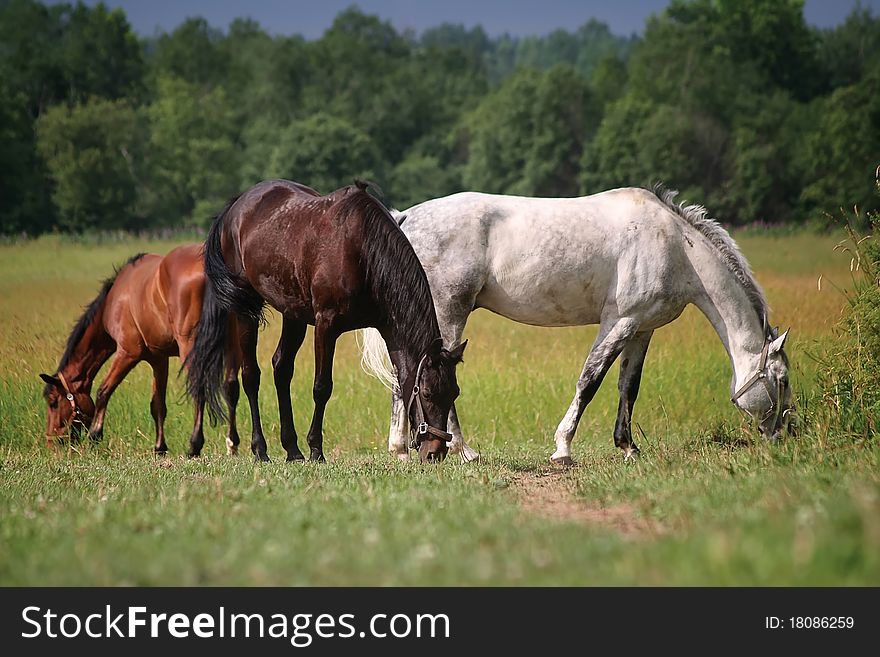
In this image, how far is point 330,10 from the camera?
86.4m

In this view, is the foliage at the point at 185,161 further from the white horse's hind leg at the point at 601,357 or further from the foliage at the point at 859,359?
the foliage at the point at 859,359

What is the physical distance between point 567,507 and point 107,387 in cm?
594

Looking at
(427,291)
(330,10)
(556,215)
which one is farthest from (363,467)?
(330,10)

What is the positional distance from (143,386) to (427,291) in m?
5.91

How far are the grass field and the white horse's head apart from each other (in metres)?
0.23

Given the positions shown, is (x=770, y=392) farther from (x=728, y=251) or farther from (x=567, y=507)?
(x=567, y=507)

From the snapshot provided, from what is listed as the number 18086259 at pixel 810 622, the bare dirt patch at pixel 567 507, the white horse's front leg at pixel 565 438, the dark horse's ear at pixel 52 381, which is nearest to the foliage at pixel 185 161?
the dark horse's ear at pixel 52 381

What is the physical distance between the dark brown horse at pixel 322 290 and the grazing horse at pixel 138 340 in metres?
0.92

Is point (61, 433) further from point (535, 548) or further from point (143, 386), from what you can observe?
point (535, 548)

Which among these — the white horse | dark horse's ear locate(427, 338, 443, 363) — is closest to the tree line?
the white horse

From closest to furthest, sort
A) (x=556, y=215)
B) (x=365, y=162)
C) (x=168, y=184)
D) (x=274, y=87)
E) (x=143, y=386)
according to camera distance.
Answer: (x=556, y=215)
(x=143, y=386)
(x=168, y=184)
(x=365, y=162)
(x=274, y=87)

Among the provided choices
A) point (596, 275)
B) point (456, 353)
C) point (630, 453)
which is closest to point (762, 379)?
point (630, 453)

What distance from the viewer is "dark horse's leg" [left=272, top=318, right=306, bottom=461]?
27.8 feet

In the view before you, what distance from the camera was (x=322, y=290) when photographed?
25.8 ft
